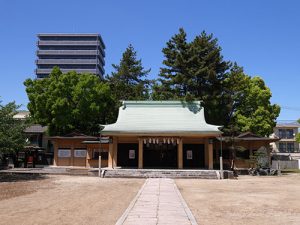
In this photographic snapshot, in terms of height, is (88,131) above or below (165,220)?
above

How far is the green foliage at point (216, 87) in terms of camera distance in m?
38.5

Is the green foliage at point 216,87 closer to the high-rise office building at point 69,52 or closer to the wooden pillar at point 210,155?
the wooden pillar at point 210,155

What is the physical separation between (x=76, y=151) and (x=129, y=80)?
70.7 ft

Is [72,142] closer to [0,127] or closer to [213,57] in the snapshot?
[0,127]

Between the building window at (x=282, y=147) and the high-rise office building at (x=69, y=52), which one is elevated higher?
the high-rise office building at (x=69, y=52)

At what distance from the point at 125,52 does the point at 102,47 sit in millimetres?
64521

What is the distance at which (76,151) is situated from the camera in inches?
1375

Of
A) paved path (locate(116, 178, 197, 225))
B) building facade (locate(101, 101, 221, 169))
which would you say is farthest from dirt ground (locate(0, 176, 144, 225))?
building facade (locate(101, 101, 221, 169))

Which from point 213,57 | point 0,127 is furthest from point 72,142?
point 213,57

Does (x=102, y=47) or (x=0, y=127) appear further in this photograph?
(x=102, y=47)

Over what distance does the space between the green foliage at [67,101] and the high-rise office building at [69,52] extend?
70.9m

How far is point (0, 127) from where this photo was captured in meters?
22.5

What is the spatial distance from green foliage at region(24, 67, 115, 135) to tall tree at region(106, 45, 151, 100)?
8.13 metres

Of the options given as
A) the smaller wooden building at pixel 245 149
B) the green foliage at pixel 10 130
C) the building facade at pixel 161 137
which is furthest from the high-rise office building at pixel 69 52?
the green foliage at pixel 10 130
